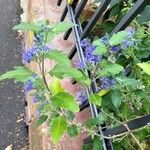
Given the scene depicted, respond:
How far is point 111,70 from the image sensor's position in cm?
158

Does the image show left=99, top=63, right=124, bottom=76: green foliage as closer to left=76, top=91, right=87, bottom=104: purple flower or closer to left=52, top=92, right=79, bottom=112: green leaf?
left=52, top=92, right=79, bottom=112: green leaf

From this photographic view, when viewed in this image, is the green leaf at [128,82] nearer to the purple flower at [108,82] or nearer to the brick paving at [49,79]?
the purple flower at [108,82]

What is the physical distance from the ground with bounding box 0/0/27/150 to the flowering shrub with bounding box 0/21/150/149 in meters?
1.05

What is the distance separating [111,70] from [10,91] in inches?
66.3

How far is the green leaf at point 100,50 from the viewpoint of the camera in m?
1.54

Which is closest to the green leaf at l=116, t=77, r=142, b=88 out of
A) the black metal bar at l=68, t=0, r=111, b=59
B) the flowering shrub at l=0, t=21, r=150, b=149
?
the flowering shrub at l=0, t=21, r=150, b=149

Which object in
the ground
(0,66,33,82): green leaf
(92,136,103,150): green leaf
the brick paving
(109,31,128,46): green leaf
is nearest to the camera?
(0,66,33,82): green leaf

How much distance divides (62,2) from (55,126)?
190 cm

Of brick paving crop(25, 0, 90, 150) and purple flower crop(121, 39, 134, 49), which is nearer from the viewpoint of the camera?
purple flower crop(121, 39, 134, 49)

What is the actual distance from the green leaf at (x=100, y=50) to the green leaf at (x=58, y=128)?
31cm

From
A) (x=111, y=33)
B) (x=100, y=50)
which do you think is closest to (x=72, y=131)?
(x=100, y=50)

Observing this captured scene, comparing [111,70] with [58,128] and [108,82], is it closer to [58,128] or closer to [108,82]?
[108,82]

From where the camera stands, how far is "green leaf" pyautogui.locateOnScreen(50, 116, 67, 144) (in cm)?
159

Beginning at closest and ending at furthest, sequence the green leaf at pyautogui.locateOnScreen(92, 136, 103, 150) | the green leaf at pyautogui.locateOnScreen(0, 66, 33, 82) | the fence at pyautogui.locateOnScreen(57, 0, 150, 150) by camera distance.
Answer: the green leaf at pyautogui.locateOnScreen(0, 66, 33, 82)
the fence at pyautogui.locateOnScreen(57, 0, 150, 150)
the green leaf at pyautogui.locateOnScreen(92, 136, 103, 150)
